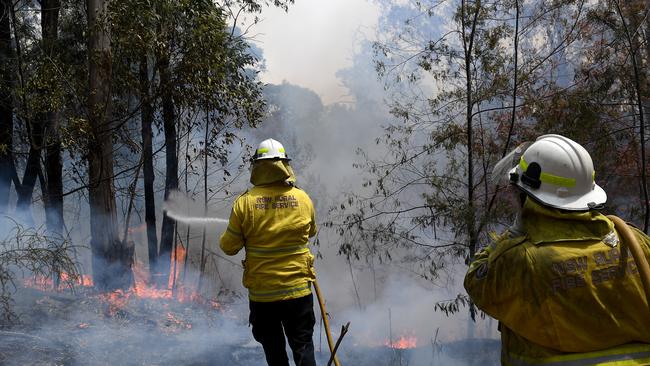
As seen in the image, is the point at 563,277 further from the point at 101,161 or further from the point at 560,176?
the point at 101,161

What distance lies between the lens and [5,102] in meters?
9.21

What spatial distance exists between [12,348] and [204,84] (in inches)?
168

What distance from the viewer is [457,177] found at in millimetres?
8383

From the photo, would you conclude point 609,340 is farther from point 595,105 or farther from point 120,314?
point 595,105

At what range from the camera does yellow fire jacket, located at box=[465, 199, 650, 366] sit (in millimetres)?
1783

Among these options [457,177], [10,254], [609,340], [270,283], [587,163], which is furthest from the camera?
[457,177]

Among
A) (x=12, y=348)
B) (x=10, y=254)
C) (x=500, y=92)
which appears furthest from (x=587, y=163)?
(x=500, y=92)

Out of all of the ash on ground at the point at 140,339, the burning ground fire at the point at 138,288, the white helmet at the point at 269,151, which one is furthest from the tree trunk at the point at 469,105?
the burning ground fire at the point at 138,288

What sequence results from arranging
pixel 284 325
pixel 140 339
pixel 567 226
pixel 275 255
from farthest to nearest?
pixel 140 339 → pixel 284 325 → pixel 275 255 → pixel 567 226

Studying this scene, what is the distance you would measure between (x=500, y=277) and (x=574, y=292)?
0.79ft

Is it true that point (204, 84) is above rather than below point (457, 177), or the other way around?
above

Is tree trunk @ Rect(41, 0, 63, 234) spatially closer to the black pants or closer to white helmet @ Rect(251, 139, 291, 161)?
white helmet @ Rect(251, 139, 291, 161)

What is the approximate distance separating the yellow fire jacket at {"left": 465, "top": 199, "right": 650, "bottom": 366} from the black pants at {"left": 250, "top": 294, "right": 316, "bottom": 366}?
2.19 meters

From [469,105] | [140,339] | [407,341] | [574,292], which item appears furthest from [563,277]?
[407,341]
